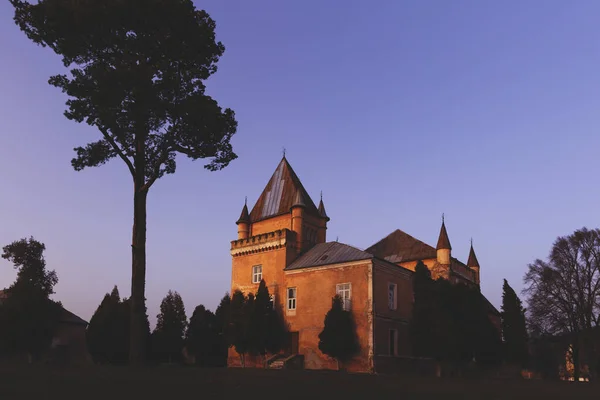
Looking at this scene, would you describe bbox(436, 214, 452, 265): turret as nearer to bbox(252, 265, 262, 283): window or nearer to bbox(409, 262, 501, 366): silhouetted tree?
bbox(409, 262, 501, 366): silhouetted tree

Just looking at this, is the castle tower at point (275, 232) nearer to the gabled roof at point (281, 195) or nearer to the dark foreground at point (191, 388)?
the gabled roof at point (281, 195)

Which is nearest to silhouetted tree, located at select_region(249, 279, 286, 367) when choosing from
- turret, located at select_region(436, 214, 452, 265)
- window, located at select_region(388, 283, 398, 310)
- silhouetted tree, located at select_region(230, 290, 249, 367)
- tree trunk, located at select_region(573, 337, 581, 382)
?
silhouetted tree, located at select_region(230, 290, 249, 367)

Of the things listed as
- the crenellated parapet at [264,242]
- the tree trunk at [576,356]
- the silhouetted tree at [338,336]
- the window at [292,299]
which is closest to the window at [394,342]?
the silhouetted tree at [338,336]

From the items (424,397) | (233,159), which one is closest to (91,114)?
(233,159)

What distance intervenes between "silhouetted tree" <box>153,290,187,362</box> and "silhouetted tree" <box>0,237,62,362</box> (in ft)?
36.4

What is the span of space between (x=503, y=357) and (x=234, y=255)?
Answer: 19573 mm

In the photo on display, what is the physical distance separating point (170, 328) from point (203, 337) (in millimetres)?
2925

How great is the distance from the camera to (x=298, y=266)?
115 ft

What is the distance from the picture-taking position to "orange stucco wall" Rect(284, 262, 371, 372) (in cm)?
3125

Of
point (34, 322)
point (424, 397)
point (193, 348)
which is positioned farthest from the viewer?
point (193, 348)

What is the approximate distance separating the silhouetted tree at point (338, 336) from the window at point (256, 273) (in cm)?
751

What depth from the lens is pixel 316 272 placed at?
34094 millimetres

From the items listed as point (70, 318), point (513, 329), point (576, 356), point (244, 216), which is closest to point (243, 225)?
point (244, 216)

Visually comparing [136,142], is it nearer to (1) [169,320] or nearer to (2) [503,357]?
(2) [503,357]
